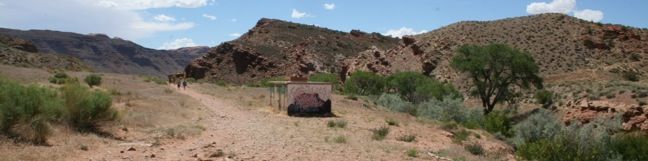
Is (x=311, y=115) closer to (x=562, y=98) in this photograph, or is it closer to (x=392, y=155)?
(x=392, y=155)

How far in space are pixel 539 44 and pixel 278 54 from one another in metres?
46.3

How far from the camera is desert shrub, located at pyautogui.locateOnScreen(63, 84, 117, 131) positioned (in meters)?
16.7

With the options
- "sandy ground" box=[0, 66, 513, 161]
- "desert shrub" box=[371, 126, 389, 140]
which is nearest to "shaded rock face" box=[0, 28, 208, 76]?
"sandy ground" box=[0, 66, 513, 161]

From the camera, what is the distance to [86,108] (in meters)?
16.9

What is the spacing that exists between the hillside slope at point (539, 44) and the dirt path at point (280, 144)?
4405 centimetres

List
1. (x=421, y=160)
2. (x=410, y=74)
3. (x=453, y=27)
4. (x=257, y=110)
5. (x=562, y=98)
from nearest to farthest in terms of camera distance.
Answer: (x=421, y=160)
(x=257, y=110)
(x=562, y=98)
(x=410, y=74)
(x=453, y=27)

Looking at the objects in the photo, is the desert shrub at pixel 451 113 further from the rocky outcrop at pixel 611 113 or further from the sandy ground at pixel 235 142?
the sandy ground at pixel 235 142

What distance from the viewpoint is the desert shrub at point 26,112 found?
44.9 ft

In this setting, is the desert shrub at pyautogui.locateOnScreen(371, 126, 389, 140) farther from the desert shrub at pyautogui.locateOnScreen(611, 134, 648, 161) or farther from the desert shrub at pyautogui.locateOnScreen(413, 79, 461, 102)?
the desert shrub at pyautogui.locateOnScreen(413, 79, 461, 102)

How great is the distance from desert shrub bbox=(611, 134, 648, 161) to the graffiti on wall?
470 inches

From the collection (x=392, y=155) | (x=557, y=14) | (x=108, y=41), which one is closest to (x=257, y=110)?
(x=392, y=155)

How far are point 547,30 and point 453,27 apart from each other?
39.1 ft

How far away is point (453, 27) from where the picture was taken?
263 ft

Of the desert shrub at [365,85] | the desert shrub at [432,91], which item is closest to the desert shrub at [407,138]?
the desert shrub at [432,91]
